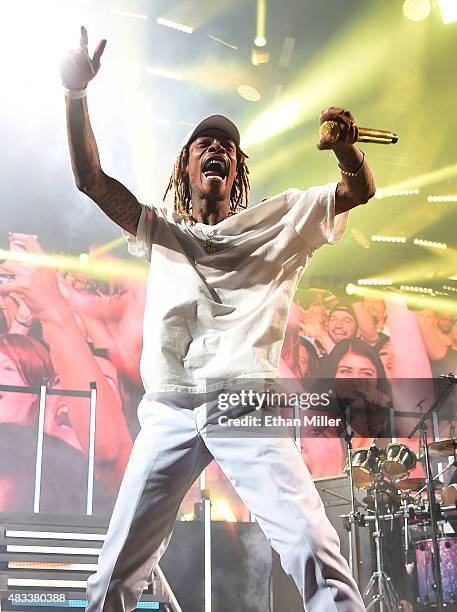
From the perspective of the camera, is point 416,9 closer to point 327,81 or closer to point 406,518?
point 327,81

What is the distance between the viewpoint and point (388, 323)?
27.9ft

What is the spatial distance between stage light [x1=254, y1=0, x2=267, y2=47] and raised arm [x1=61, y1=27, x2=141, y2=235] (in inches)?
191

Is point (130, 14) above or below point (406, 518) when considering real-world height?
above

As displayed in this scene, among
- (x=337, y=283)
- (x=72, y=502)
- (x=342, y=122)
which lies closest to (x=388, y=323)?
(x=337, y=283)

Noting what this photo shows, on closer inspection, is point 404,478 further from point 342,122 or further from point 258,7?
point 342,122

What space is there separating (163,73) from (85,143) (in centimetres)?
520

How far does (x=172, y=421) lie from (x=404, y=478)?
15.3ft

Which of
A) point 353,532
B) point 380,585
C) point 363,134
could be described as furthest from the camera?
point 353,532

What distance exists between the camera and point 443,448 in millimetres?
5695

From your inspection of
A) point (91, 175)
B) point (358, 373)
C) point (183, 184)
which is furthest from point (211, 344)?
point (358, 373)

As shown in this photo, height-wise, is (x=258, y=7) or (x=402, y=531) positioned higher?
(x=258, y=7)

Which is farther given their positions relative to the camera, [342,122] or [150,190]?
[150,190]

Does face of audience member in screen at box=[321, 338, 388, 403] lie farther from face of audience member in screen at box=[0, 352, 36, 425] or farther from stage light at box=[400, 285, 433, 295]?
face of audience member in screen at box=[0, 352, 36, 425]

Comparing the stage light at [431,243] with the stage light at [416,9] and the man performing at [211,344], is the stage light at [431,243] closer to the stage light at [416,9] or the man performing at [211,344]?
the stage light at [416,9]
